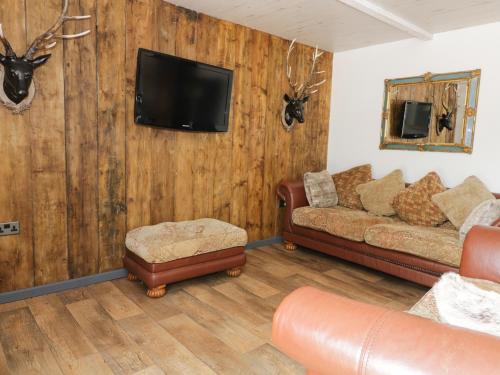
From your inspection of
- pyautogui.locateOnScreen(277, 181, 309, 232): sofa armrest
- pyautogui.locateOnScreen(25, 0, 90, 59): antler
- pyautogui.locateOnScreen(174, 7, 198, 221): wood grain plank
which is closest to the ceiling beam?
pyautogui.locateOnScreen(174, 7, 198, 221): wood grain plank

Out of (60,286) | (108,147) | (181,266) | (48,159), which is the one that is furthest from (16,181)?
(181,266)

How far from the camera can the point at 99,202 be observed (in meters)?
2.99

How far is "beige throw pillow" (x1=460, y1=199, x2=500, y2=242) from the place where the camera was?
2785 millimetres

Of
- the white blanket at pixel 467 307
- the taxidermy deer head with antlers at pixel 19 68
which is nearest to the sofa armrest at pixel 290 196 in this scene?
the taxidermy deer head with antlers at pixel 19 68

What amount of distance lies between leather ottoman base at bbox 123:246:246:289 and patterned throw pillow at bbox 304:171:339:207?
1.21 m

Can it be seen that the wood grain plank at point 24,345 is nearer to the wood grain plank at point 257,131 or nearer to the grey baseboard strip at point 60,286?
the grey baseboard strip at point 60,286

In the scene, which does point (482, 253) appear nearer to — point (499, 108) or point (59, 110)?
point (499, 108)

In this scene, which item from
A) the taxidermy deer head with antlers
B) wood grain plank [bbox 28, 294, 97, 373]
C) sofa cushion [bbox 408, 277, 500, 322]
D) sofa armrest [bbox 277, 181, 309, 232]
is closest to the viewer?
sofa cushion [bbox 408, 277, 500, 322]

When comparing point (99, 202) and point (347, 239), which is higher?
point (99, 202)

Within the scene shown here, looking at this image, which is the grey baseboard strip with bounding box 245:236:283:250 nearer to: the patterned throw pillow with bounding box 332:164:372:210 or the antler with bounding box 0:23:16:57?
the patterned throw pillow with bounding box 332:164:372:210

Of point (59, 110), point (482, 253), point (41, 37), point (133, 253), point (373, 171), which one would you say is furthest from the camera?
point (373, 171)

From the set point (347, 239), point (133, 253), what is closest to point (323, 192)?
point (347, 239)

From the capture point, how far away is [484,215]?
281 centimetres

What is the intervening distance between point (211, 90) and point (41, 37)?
1.47 meters
